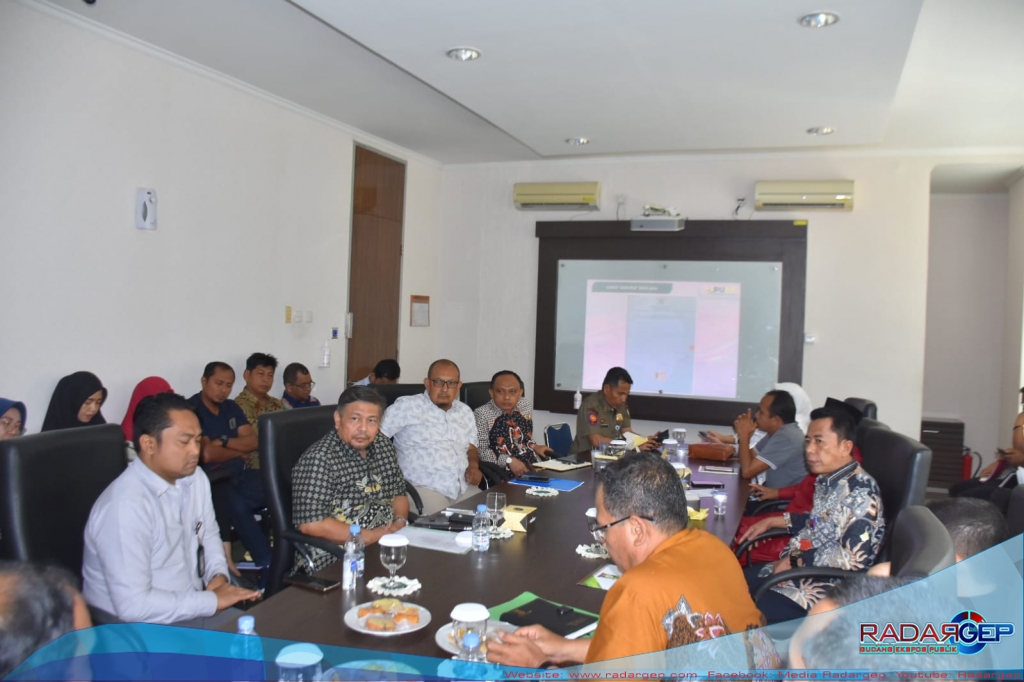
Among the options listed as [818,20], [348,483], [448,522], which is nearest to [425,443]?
[348,483]

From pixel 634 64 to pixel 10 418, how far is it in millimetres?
3565

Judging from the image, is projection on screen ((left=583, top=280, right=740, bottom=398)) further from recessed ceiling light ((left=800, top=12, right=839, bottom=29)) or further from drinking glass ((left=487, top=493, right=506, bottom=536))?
drinking glass ((left=487, top=493, right=506, bottom=536))

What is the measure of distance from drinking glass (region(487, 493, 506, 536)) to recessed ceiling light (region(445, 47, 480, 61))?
7.97 ft

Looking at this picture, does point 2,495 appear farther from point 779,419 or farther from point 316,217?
point 316,217

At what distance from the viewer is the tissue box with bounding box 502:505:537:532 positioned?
2.71 meters

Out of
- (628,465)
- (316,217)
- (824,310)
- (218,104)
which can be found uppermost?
(218,104)

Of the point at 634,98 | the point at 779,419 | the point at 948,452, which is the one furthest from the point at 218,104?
the point at 948,452

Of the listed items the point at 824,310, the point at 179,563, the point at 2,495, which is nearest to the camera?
the point at 2,495

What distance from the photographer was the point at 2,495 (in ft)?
6.63

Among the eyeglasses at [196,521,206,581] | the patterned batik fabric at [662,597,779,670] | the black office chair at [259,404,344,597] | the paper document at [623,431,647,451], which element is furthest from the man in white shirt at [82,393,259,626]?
the paper document at [623,431,647,451]

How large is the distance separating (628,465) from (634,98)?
3.63 m

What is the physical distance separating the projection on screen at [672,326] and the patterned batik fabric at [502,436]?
2.30m

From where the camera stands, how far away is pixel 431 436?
4.02 meters

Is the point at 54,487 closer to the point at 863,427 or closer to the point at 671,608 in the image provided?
the point at 671,608
